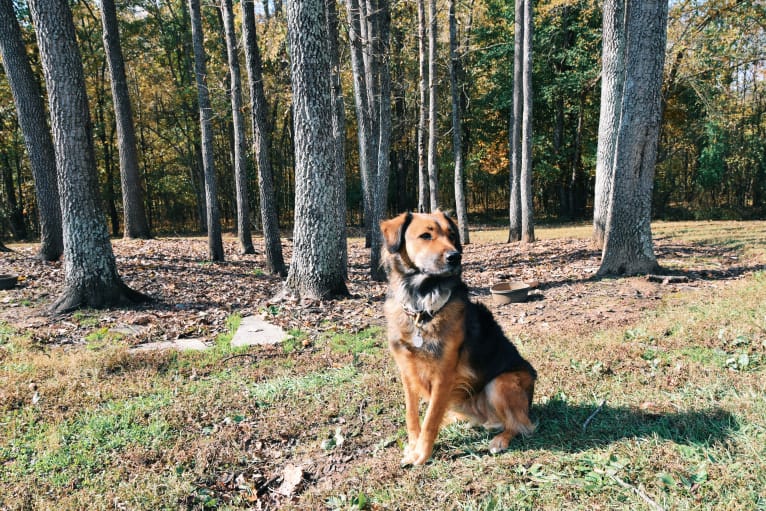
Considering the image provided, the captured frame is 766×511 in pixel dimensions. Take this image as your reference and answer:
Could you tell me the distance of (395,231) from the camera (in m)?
3.27

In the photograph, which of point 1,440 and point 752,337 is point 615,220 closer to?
point 752,337

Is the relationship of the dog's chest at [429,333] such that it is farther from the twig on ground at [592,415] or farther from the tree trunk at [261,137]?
the tree trunk at [261,137]

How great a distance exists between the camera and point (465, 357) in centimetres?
307

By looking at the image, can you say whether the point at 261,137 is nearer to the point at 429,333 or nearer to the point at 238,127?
the point at 238,127

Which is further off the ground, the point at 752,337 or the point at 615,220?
the point at 615,220

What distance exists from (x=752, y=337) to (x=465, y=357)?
11.1 feet

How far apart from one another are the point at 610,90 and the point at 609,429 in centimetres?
929

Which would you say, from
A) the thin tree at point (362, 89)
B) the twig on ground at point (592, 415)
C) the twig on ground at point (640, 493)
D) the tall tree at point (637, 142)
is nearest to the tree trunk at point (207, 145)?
the thin tree at point (362, 89)

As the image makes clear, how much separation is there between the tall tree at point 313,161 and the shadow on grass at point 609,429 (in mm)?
4566

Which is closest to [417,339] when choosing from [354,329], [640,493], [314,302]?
[640,493]

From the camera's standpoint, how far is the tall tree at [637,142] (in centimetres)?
723

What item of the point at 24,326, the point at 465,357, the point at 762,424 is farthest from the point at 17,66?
the point at 762,424

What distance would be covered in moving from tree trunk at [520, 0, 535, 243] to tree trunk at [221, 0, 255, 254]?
27.6 ft

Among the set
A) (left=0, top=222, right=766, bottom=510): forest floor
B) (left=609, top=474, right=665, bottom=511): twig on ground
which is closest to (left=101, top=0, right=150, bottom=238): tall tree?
(left=0, top=222, right=766, bottom=510): forest floor
